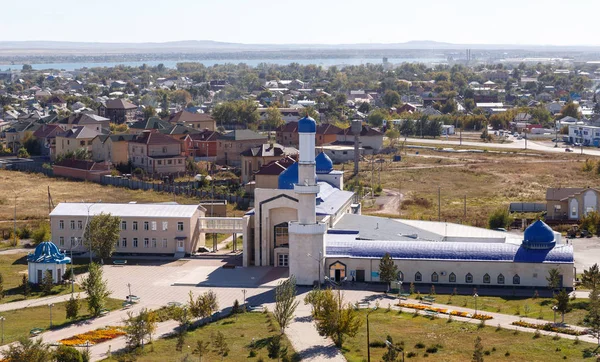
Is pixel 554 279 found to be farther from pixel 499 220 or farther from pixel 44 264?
pixel 44 264

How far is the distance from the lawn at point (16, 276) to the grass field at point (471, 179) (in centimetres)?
2560

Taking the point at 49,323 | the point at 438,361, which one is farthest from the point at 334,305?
the point at 49,323

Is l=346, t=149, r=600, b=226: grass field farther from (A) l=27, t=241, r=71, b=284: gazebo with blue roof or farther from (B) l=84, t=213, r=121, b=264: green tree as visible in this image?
(A) l=27, t=241, r=71, b=284: gazebo with blue roof

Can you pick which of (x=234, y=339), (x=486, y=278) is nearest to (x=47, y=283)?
(x=234, y=339)

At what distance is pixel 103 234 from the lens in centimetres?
5703

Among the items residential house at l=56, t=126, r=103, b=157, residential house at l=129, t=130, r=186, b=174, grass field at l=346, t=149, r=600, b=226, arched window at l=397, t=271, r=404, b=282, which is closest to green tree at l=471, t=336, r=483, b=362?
arched window at l=397, t=271, r=404, b=282

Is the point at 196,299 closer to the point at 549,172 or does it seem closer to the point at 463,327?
the point at 463,327

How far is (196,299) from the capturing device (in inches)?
1861

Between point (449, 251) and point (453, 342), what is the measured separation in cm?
1128

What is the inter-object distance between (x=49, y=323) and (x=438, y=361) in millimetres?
16529

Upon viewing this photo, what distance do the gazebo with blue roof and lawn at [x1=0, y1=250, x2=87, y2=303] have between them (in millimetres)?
541

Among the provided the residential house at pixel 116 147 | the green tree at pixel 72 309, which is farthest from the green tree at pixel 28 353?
the residential house at pixel 116 147

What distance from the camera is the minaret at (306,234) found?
2024 inches

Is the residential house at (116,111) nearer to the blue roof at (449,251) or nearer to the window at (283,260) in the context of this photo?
the window at (283,260)
